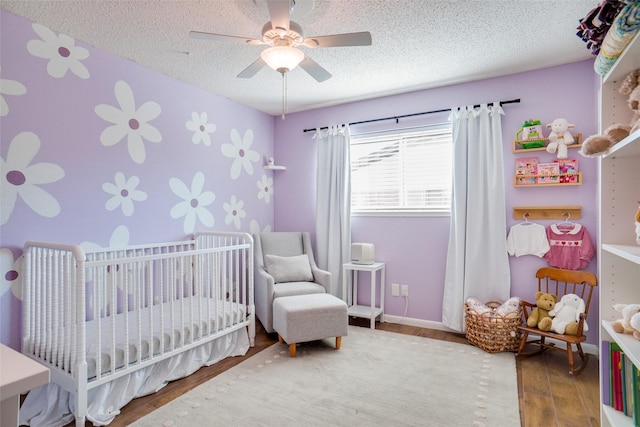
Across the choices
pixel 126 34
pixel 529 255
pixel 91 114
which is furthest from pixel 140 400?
pixel 529 255

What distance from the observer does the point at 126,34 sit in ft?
7.54

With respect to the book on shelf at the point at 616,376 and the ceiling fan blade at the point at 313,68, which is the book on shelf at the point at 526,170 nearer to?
the book on shelf at the point at 616,376

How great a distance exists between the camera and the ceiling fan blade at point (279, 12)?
5.08 ft

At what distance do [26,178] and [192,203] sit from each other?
1273 mm

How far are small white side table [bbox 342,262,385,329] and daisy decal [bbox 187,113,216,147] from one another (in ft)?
6.18

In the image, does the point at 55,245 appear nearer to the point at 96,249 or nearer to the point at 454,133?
the point at 96,249

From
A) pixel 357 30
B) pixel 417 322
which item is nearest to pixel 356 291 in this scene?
pixel 417 322

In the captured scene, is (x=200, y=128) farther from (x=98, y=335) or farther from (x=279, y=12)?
(x=98, y=335)

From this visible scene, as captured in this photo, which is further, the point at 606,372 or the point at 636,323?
the point at 606,372

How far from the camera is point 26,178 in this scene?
2125 mm

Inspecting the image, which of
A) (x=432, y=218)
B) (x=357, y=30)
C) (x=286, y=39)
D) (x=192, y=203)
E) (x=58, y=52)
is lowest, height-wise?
(x=432, y=218)

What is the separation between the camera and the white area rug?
185 centimetres

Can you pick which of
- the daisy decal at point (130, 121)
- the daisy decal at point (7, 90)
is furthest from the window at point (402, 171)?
the daisy decal at point (7, 90)

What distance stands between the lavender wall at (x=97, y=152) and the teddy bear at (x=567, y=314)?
3023 millimetres
